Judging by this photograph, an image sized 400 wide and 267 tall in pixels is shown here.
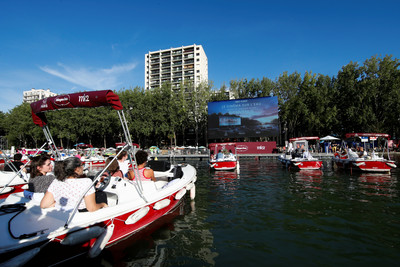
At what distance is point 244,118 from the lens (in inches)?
1403

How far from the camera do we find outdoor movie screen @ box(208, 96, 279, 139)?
114 ft

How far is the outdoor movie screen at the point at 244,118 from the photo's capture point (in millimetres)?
34688

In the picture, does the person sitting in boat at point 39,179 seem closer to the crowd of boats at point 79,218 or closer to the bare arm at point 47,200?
the crowd of boats at point 79,218

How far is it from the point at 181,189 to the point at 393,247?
4779 mm

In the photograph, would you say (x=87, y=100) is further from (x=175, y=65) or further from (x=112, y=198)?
(x=175, y=65)


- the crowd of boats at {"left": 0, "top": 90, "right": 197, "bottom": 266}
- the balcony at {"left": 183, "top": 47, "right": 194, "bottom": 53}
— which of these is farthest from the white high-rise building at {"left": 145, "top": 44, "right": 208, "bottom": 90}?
the crowd of boats at {"left": 0, "top": 90, "right": 197, "bottom": 266}

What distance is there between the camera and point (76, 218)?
3.64 m

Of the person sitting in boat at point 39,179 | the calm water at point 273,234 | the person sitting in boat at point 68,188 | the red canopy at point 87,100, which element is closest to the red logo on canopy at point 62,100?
the red canopy at point 87,100

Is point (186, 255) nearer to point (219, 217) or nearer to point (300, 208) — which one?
point (219, 217)

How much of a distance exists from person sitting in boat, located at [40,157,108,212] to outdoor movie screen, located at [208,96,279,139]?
32.5 metres

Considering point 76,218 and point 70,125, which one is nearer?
point 76,218

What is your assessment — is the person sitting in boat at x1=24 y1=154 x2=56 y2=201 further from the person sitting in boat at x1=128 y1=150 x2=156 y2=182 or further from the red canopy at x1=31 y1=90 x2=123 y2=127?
the person sitting in boat at x1=128 y1=150 x2=156 y2=182

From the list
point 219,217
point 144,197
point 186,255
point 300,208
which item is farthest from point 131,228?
point 300,208

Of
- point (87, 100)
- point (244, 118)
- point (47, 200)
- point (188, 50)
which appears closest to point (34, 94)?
point (188, 50)
